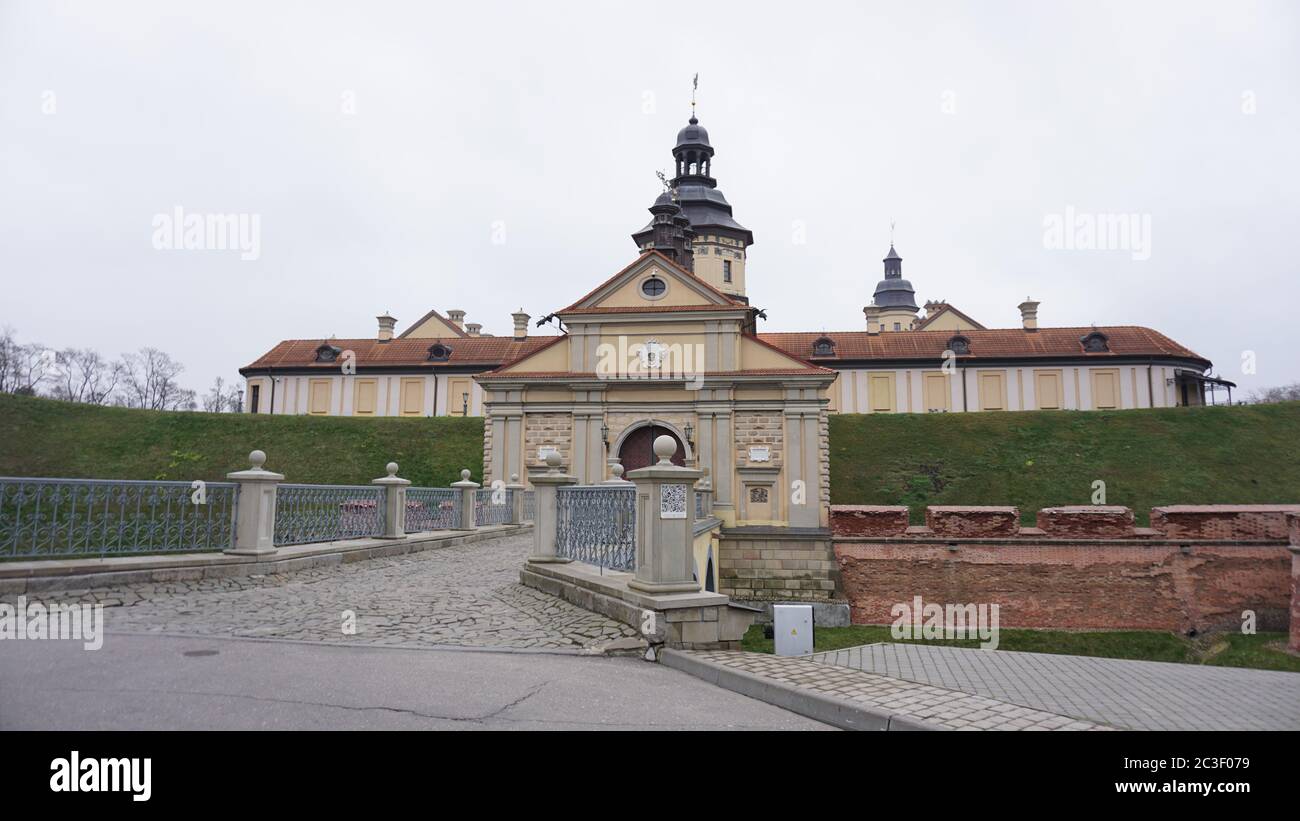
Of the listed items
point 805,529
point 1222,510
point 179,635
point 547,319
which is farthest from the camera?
point 547,319

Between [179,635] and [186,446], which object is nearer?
[179,635]

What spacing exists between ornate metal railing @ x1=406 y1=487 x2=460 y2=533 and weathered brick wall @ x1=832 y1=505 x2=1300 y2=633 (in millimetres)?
11260

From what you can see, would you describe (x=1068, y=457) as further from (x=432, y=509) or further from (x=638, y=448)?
(x=432, y=509)

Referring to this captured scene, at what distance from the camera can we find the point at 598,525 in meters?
9.39

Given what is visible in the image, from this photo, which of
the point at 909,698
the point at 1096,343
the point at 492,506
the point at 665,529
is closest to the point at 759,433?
the point at 492,506

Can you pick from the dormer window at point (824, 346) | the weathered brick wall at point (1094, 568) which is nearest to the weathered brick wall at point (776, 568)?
the weathered brick wall at point (1094, 568)

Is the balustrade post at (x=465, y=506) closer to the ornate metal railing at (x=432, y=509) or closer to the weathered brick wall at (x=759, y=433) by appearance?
the ornate metal railing at (x=432, y=509)

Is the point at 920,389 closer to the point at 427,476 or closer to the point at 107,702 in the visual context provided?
the point at 427,476

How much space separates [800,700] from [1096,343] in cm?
4303

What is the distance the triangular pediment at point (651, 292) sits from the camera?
2428 cm

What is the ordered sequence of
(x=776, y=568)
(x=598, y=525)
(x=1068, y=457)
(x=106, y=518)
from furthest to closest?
(x=1068, y=457)
(x=776, y=568)
(x=598, y=525)
(x=106, y=518)
